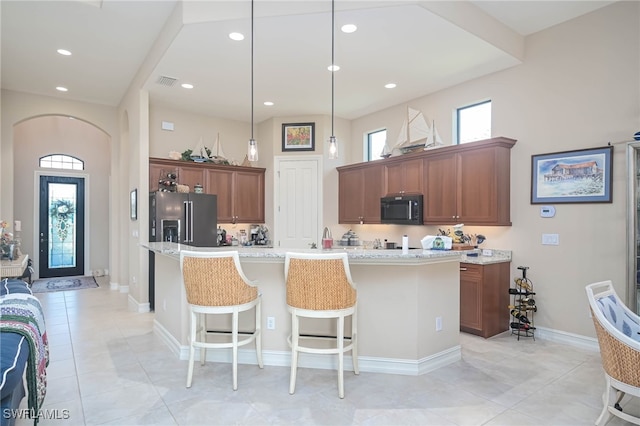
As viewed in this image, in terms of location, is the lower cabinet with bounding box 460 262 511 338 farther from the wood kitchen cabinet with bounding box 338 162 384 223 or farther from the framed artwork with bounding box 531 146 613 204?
the wood kitchen cabinet with bounding box 338 162 384 223

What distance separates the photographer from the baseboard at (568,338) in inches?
144

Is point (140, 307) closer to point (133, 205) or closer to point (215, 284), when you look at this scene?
point (133, 205)

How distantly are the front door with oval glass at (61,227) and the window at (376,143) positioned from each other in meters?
6.38

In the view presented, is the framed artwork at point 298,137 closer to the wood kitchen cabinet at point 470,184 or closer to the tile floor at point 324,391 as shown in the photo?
the wood kitchen cabinet at point 470,184

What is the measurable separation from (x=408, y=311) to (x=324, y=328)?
0.75m

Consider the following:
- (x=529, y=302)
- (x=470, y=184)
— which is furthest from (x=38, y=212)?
(x=529, y=302)

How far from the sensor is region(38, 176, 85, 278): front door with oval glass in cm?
761

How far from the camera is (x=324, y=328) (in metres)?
3.19

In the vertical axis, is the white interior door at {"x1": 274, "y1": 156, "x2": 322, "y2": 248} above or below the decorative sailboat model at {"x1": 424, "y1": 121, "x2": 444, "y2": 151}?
below

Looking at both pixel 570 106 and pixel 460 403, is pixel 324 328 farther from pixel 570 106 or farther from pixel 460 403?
pixel 570 106

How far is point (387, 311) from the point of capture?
3.07 metres

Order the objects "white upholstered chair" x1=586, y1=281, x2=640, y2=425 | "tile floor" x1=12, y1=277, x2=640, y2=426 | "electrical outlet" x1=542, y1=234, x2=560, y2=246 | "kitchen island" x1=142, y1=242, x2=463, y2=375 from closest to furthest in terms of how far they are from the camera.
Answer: "white upholstered chair" x1=586, y1=281, x2=640, y2=425, "tile floor" x1=12, y1=277, x2=640, y2=426, "kitchen island" x1=142, y1=242, x2=463, y2=375, "electrical outlet" x1=542, y1=234, x2=560, y2=246

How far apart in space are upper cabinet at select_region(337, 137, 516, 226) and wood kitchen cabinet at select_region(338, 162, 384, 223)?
0.02 metres

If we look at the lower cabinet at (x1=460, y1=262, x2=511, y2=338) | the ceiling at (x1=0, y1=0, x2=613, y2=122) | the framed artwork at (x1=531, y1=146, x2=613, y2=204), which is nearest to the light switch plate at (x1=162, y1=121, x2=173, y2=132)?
the ceiling at (x1=0, y1=0, x2=613, y2=122)
